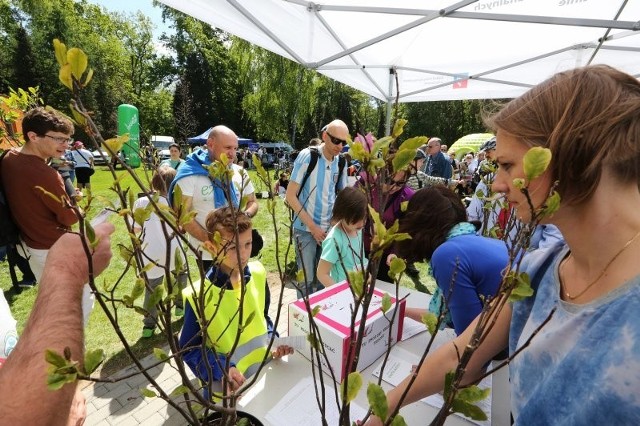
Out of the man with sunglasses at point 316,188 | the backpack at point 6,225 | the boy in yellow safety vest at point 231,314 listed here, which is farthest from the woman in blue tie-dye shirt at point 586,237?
the backpack at point 6,225

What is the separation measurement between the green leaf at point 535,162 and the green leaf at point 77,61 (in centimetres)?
61

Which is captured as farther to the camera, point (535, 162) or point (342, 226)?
point (342, 226)

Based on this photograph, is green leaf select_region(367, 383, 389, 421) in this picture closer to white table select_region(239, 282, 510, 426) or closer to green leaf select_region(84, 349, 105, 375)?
green leaf select_region(84, 349, 105, 375)

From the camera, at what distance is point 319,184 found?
332 centimetres

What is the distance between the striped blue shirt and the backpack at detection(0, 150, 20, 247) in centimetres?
247

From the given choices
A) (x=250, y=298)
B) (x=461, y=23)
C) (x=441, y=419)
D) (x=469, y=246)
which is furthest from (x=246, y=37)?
(x=441, y=419)

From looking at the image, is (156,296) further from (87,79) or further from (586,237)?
(586,237)

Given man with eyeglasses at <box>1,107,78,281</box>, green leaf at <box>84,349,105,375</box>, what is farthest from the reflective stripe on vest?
man with eyeglasses at <box>1,107,78,281</box>

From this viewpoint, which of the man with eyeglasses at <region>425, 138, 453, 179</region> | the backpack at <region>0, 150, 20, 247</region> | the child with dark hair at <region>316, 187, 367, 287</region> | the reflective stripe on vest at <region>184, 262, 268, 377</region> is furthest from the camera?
the man with eyeglasses at <region>425, 138, 453, 179</region>

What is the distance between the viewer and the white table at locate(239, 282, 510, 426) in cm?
131

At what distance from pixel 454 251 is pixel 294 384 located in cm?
93

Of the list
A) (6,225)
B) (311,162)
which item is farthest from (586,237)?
(6,225)

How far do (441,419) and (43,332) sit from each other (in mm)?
839

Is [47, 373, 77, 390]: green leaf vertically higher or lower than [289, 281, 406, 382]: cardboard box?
higher
